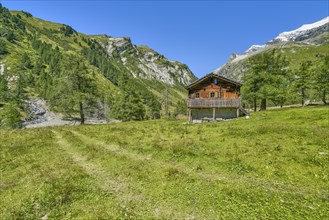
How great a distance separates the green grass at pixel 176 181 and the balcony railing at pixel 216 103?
23.2 metres

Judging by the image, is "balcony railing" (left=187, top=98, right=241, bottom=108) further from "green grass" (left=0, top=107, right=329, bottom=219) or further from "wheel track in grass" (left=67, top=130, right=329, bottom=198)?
"wheel track in grass" (left=67, top=130, right=329, bottom=198)

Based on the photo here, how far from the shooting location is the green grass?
941 centimetres

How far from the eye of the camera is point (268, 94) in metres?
55.3

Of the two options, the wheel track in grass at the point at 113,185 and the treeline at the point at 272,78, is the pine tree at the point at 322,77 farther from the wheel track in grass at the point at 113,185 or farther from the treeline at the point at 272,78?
the wheel track in grass at the point at 113,185

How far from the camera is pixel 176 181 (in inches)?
475

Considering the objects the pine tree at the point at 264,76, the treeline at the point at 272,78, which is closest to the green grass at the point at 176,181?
the treeline at the point at 272,78

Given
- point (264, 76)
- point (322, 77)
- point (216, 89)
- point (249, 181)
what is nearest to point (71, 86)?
point (216, 89)

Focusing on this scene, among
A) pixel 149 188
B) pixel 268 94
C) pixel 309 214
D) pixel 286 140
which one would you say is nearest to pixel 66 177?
pixel 149 188

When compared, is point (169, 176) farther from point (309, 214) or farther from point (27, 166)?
point (27, 166)

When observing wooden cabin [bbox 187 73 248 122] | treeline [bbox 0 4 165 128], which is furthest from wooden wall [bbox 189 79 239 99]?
treeline [bbox 0 4 165 128]

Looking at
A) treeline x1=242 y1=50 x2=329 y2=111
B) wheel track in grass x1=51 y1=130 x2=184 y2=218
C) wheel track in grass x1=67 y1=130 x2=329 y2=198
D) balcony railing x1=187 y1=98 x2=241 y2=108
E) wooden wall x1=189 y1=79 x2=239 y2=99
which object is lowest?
wheel track in grass x1=51 y1=130 x2=184 y2=218

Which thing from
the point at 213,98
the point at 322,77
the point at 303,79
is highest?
the point at 303,79

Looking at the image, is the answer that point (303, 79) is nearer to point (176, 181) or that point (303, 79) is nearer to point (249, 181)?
point (249, 181)

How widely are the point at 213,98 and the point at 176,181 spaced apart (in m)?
35.4
